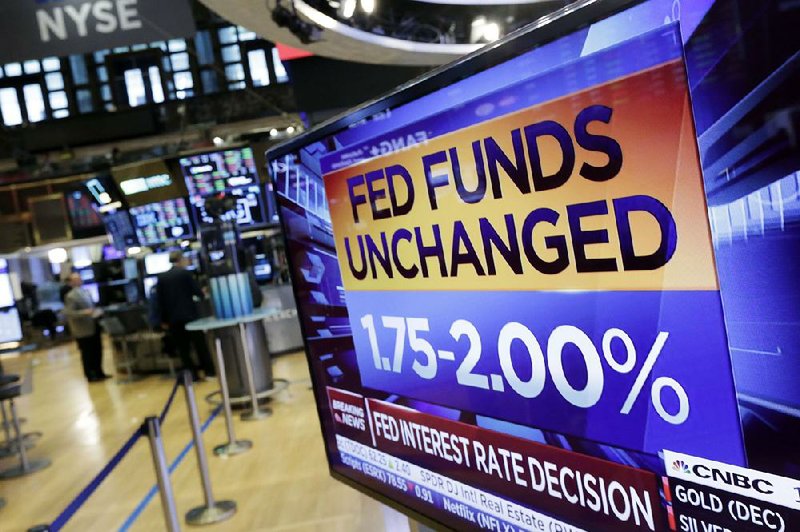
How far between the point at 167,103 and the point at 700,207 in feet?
53.8

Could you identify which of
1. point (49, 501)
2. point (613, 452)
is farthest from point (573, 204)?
point (49, 501)

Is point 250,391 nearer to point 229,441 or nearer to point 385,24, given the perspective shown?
point 229,441

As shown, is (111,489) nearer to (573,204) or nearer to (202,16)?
(573,204)

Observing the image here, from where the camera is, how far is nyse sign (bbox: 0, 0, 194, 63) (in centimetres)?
388

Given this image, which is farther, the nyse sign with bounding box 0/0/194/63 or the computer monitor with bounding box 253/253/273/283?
the computer monitor with bounding box 253/253/273/283

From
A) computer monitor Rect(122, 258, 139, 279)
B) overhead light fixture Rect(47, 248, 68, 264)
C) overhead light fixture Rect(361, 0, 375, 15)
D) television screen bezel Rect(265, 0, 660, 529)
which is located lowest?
television screen bezel Rect(265, 0, 660, 529)

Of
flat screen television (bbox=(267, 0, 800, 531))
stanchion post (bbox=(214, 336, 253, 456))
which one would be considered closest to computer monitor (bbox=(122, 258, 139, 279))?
stanchion post (bbox=(214, 336, 253, 456))

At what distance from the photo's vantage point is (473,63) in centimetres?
106

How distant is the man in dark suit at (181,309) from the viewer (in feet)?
27.0

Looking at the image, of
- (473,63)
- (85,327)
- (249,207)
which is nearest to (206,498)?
(473,63)

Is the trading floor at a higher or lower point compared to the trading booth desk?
lower

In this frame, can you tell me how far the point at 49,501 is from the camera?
5.01 m

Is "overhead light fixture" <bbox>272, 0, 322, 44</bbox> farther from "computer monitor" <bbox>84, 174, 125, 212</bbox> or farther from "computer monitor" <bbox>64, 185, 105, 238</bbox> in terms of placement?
→ "computer monitor" <bbox>64, 185, 105, 238</bbox>

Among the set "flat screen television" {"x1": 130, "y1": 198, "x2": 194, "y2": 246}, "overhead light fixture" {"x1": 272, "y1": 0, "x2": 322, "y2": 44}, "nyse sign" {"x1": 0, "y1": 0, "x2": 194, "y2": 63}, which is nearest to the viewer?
"nyse sign" {"x1": 0, "y1": 0, "x2": 194, "y2": 63}
